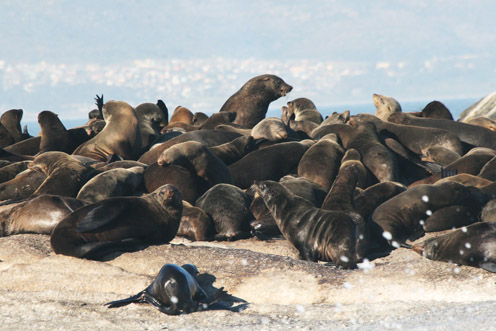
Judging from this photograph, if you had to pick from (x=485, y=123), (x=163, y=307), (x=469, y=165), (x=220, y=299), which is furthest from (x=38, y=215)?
(x=485, y=123)

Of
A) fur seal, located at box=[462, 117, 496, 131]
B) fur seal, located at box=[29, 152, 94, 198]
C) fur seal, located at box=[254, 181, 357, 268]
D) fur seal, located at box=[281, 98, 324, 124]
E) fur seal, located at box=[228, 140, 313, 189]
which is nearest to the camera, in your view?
fur seal, located at box=[254, 181, 357, 268]

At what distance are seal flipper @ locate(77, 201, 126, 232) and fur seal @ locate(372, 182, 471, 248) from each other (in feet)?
9.78

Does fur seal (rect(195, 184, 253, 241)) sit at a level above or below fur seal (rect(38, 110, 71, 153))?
below

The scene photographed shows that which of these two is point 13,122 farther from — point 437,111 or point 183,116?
point 437,111

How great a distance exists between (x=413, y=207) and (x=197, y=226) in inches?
103

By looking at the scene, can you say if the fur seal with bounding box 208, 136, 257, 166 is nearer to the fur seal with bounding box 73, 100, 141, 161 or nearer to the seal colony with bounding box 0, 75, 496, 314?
the seal colony with bounding box 0, 75, 496, 314

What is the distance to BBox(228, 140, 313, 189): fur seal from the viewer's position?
390 inches

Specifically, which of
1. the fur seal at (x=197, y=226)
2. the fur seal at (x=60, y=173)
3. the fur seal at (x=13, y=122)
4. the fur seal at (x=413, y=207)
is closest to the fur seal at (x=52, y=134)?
the fur seal at (x=60, y=173)

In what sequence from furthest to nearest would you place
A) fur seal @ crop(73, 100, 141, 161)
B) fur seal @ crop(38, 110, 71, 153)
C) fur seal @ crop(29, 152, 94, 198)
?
fur seal @ crop(38, 110, 71, 153) → fur seal @ crop(73, 100, 141, 161) → fur seal @ crop(29, 152, 94, 198)

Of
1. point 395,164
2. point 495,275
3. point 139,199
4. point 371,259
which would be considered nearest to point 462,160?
point 395,164

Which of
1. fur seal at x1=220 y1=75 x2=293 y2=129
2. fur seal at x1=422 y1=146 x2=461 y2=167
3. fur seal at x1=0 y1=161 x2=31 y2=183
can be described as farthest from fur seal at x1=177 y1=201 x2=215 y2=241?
fur seal at x1=220 y1=75 x2=293 y2=129

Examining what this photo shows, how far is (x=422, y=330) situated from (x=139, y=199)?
11.4 feet

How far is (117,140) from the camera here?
11.8 metres

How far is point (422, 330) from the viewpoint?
4.11 meters
